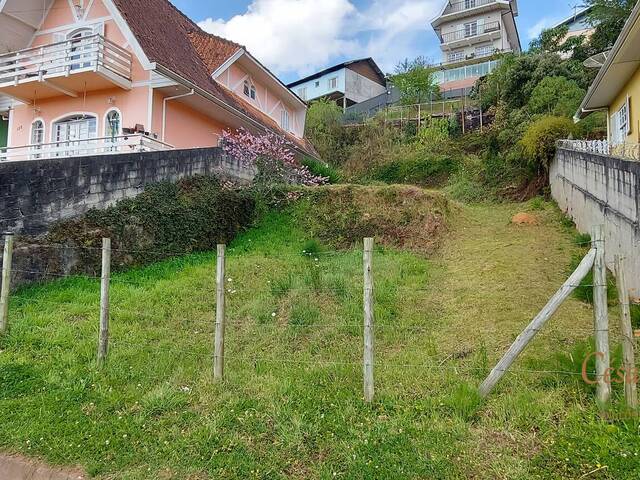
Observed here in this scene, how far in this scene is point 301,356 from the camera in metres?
4.92

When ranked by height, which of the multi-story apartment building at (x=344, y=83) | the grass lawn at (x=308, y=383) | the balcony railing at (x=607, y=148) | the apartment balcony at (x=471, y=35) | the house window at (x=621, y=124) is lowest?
the grass lawn at (x=308, y=383)

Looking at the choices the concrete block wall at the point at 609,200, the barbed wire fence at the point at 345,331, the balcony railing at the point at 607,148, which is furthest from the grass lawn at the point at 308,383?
the balcony railing at the point at 607,148

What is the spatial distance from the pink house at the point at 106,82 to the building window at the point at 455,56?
1114 inches

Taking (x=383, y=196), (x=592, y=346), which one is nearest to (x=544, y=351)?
(x=592, y=346)

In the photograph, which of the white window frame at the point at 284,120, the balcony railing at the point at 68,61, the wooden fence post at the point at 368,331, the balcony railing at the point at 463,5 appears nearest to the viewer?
the wooden fence post at the point at 368,331

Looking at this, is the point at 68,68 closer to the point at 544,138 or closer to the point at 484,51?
the point at 544,138

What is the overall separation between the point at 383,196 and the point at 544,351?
6.80m

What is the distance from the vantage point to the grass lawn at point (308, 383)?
3238mm

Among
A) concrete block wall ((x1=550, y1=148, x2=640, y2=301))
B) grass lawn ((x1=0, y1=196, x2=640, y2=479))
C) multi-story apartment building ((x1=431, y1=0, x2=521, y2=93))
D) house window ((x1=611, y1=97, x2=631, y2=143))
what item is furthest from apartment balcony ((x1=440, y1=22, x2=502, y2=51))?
grass lawn ((x1=0, y1=196, x2=640, y2=479))

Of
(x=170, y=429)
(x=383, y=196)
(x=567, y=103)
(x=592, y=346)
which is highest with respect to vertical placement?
(x=567, y=103)

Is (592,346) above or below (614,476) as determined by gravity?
above

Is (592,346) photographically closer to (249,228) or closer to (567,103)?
(249,228)

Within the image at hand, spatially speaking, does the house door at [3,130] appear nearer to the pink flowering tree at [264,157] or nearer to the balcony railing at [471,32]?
the pink flowering tree at [264,157]

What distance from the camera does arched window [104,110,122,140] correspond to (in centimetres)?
1313
